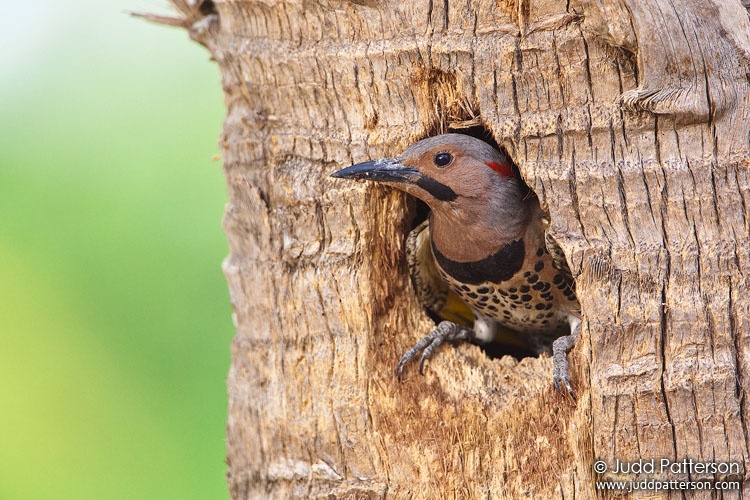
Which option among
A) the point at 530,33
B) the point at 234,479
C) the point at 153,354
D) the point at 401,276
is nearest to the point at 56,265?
the point at 153,354

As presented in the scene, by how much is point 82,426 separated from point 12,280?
1063 millimetres

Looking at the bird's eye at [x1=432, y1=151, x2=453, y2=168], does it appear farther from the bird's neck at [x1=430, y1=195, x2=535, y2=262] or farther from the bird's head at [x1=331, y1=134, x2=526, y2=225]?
the bird's neck at [x1=430, y1=195, x2=535, y2=262]

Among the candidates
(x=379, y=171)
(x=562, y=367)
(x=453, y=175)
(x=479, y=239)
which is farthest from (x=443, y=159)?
(x=562, y=367)

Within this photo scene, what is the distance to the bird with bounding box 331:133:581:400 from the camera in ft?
10.1

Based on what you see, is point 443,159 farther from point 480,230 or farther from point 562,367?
point 562,367

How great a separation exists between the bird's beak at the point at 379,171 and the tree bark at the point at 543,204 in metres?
0.07

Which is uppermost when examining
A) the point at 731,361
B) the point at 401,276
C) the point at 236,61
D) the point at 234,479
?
the point at 236,61

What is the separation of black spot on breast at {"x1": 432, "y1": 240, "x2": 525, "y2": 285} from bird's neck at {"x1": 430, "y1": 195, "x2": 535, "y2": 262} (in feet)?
0.08

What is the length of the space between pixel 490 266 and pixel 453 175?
456 millimetres

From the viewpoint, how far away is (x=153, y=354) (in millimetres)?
5172

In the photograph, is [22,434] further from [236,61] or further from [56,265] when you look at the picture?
[236,61]

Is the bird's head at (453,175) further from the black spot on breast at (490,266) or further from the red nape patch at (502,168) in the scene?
the black spot on breast at (490,266)

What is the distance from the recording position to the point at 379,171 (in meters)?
3.00

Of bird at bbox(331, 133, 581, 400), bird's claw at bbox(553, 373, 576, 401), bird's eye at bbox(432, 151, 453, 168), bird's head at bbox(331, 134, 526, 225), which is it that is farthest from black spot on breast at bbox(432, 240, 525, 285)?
bird's claw at bbox(553, 373, 576, 401)
